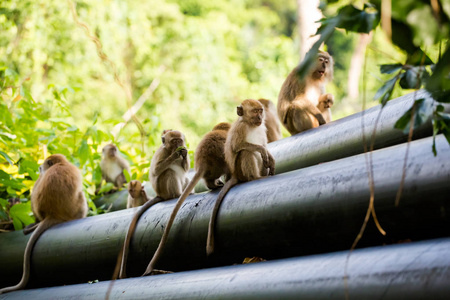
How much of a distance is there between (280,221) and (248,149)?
118cm

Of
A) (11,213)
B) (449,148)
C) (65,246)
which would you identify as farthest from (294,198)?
(11,213)

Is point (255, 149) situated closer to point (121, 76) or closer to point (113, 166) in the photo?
point (113, 166)

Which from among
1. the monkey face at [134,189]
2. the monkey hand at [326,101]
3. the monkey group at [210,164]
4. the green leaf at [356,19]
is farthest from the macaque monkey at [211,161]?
the green leaf at [356,19]

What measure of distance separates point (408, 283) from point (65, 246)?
3414 millimetres

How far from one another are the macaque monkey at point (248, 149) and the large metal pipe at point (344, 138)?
329 mm

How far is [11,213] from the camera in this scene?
19.7 ft

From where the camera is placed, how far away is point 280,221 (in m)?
3.23

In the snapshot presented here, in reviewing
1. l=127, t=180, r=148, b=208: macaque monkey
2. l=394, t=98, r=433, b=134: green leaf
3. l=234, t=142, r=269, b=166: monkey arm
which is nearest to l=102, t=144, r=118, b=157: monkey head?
l=127, t=180, r=148, b=208: macaque monkey

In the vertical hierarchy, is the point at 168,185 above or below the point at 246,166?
below

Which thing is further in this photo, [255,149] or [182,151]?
[182,151]

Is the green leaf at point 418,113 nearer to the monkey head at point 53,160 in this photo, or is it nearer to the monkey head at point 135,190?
the monkey head at point 135,190

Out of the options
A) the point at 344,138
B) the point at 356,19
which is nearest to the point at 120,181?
the point at 344,138

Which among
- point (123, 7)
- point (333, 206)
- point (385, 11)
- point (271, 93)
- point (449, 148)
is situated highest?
point (123, 7)

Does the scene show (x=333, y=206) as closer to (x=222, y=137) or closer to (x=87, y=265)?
(x=222, y=137)
